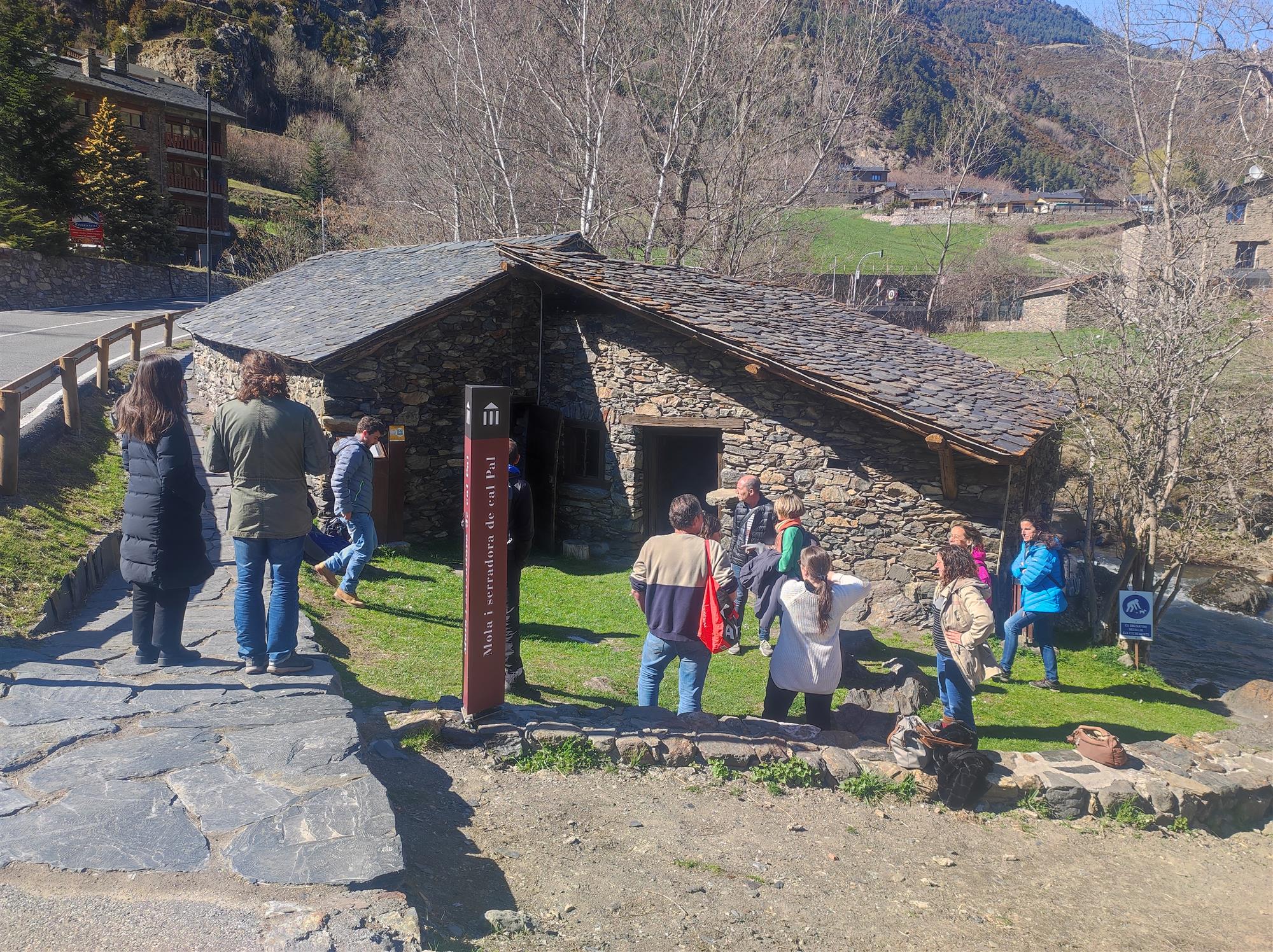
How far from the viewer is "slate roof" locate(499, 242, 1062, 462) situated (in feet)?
30.6

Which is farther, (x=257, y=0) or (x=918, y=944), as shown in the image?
(x=257, y=0)

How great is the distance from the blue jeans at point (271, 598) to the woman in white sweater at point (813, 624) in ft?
10.0

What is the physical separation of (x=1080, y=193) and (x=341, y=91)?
57798 millimetres

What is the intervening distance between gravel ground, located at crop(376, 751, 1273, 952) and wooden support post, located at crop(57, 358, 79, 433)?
7133 mm

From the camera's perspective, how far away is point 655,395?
11.5 metres

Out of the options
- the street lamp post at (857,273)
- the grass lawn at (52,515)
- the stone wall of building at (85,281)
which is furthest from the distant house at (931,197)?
the grass lawn at (52,515)

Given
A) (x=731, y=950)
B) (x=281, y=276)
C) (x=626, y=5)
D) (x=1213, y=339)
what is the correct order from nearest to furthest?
1. (x=731, y=950)
2. (x=1213, y=339)
3. (x=281, y=276)
4. (x=626, y=5)

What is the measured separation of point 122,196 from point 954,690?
36654mm

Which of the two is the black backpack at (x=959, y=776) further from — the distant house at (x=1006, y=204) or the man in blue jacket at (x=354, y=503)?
the distant house at (x=1006, y=204)

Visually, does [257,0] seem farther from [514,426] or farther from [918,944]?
[918,944]

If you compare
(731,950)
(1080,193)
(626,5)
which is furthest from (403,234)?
(1080,193)

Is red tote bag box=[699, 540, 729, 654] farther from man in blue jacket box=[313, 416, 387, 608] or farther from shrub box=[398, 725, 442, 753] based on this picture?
man in blue jacket box=[313, 416, 387, 608]

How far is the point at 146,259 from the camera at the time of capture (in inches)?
1331

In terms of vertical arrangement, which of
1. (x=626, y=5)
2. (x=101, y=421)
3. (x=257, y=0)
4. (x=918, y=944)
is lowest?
(x=918, y=944)
